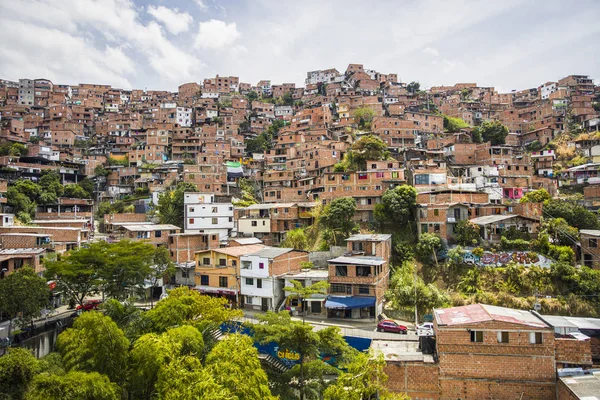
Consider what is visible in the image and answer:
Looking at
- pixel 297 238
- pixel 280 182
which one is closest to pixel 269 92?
pixel 280 182

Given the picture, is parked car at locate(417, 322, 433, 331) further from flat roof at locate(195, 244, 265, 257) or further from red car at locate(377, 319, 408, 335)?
flat roof at locate(195, 244, 265, 257)

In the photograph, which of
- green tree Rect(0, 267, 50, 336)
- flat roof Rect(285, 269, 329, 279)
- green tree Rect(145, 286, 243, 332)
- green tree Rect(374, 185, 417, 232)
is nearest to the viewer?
green tree Rect(145, 286, 243, 332)

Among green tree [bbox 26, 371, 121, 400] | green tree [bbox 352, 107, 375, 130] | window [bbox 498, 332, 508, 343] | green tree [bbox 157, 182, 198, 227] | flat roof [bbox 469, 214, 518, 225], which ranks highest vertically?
green tree [bbox 352, 107, 375, 130]

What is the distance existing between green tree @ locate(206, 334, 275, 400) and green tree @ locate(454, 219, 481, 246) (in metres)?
24.9

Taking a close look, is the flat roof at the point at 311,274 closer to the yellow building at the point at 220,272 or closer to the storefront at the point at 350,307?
the storefront at the point at 350,307

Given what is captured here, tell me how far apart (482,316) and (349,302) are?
453 inches

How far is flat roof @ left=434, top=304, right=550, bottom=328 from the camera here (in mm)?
15992

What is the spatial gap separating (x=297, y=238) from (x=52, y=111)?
224ft

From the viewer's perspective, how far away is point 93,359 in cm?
1389

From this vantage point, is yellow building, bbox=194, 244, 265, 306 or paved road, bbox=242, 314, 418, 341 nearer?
paved road, bbox=242, 314, 418, 341

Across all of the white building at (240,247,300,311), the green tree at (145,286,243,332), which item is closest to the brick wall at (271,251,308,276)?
the white building at (240,247,300,311)

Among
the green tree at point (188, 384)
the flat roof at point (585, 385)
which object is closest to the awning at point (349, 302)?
the flat roof at point (585, 385)

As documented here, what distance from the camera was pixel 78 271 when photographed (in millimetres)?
26609

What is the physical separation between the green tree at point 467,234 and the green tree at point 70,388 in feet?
92.8
